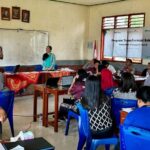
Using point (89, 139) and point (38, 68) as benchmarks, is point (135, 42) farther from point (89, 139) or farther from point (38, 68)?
point (89, 139)

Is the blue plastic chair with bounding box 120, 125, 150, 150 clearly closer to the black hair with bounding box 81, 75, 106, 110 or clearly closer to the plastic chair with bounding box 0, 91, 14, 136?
the black hair with bounding box 81, 75, 106, 110

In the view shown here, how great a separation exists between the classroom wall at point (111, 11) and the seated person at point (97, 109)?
16.3 ft

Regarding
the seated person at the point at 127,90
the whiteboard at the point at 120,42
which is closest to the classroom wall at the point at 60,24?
the whiteboard at the point at 120,42

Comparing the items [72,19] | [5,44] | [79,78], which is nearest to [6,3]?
[5,44]

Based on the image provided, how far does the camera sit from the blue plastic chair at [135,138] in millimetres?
1804

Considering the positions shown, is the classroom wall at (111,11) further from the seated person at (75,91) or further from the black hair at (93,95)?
the black hair at (93,95)

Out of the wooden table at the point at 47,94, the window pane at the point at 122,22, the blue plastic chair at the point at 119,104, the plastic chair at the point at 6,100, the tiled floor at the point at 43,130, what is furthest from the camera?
the window pane at the point at 122,22

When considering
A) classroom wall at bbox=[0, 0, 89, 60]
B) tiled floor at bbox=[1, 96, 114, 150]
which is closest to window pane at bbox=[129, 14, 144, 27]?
classroom wall at bbox=[0, 0, 89, 60]

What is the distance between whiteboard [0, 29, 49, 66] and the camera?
741cm

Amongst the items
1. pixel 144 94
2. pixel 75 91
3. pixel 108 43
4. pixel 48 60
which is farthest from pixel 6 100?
pixel 108 43

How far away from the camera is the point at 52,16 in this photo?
8.34m

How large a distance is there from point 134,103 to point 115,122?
345 mm

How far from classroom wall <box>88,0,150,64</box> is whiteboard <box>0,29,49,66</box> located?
1813mm

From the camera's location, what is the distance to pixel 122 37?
8.21 meters
